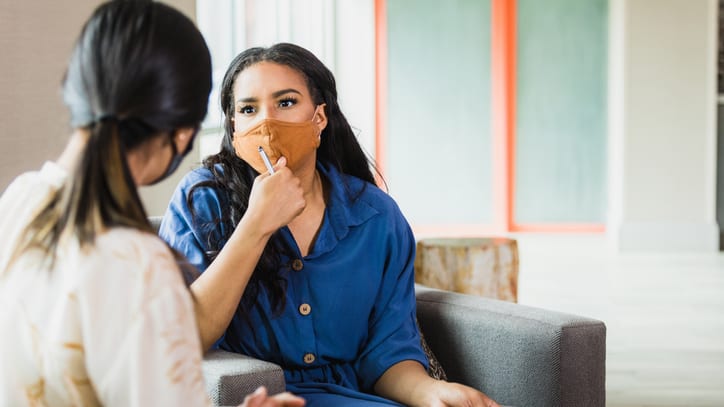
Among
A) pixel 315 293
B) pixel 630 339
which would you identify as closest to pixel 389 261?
pixel 315 293

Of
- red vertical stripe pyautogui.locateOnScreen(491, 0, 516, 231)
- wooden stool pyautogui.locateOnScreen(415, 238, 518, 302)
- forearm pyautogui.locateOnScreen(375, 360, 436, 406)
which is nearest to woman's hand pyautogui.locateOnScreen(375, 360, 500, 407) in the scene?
forearm pyautogui.locateOnScreen(375, 360, 436, 406)

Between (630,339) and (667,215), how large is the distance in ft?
10.7

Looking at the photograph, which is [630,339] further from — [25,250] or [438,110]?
[438,110]

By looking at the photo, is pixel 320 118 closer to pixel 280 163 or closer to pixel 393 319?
pixel 280 163

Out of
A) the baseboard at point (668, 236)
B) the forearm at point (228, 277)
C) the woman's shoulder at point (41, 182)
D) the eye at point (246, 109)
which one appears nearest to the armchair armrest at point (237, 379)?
the forearm at point (228, 277)

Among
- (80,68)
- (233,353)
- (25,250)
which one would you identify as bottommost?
(233,353)

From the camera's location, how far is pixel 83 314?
0.83 metres

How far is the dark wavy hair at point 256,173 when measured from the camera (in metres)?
1.79

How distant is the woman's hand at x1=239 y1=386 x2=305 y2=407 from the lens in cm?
98

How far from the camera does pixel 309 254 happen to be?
185cm

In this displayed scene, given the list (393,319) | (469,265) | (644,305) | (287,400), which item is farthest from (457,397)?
(644,305)

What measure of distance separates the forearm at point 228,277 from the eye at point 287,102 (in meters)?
0.37

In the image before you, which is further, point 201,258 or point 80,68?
point 201,258

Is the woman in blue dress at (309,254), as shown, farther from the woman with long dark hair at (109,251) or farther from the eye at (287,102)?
the woman with long dark hair at (109,251)
